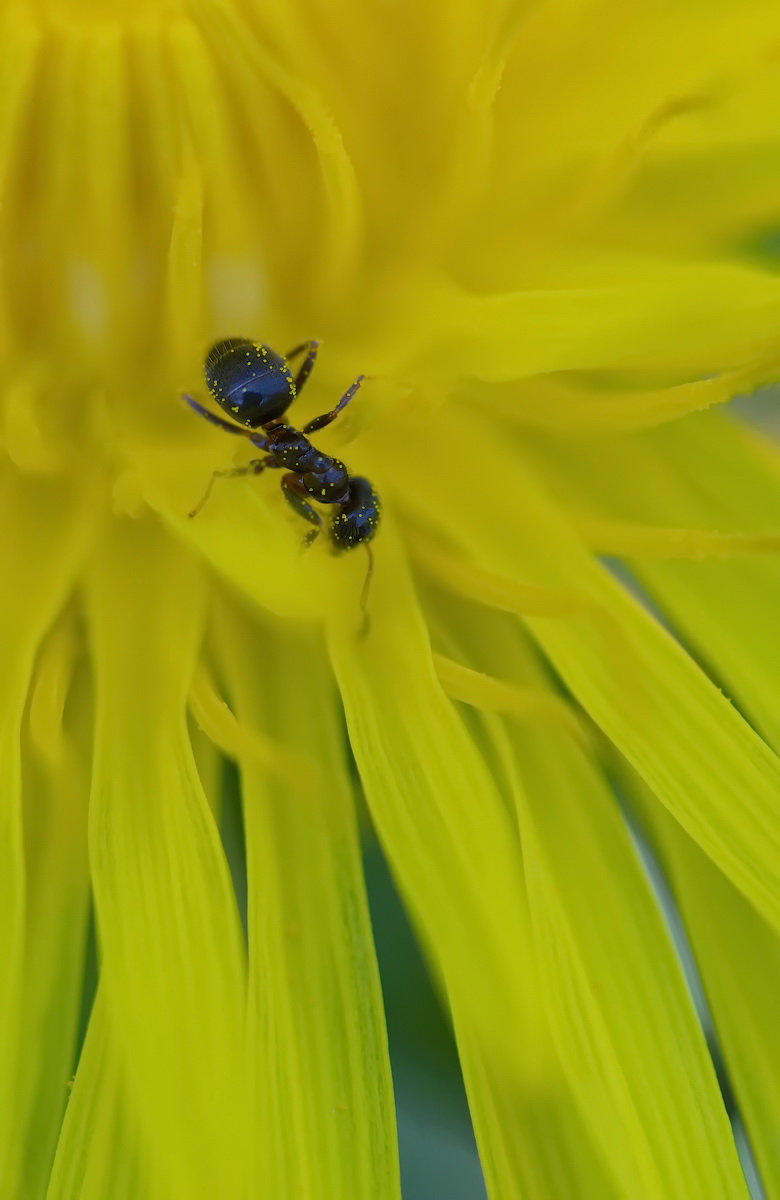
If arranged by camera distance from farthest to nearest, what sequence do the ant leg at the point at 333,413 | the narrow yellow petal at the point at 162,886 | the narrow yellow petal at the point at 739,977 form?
the ant leg at the point at 333,413, the narrow yellow petal at the point at 739,977, the narrow yellow petal at the point at 162,886

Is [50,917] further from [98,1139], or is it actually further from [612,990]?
[612,990]

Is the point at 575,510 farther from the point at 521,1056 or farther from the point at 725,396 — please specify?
the point at 521,1056

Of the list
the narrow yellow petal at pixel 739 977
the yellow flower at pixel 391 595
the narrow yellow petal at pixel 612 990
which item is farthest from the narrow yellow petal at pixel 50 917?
the narrow yellow petal at pixel 739 977

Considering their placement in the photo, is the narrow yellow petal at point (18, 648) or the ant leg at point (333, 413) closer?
the narrow yellow petal at point (18, 648)

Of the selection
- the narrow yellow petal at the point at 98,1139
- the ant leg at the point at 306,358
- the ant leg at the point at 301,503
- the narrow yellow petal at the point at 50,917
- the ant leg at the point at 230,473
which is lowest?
the narrow yellow petal at the point at 98,1139

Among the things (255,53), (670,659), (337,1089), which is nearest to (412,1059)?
(337,1089)

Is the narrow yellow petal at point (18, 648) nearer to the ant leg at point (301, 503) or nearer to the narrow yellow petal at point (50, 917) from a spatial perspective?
the narrow yellow petal at point (50, 917)
